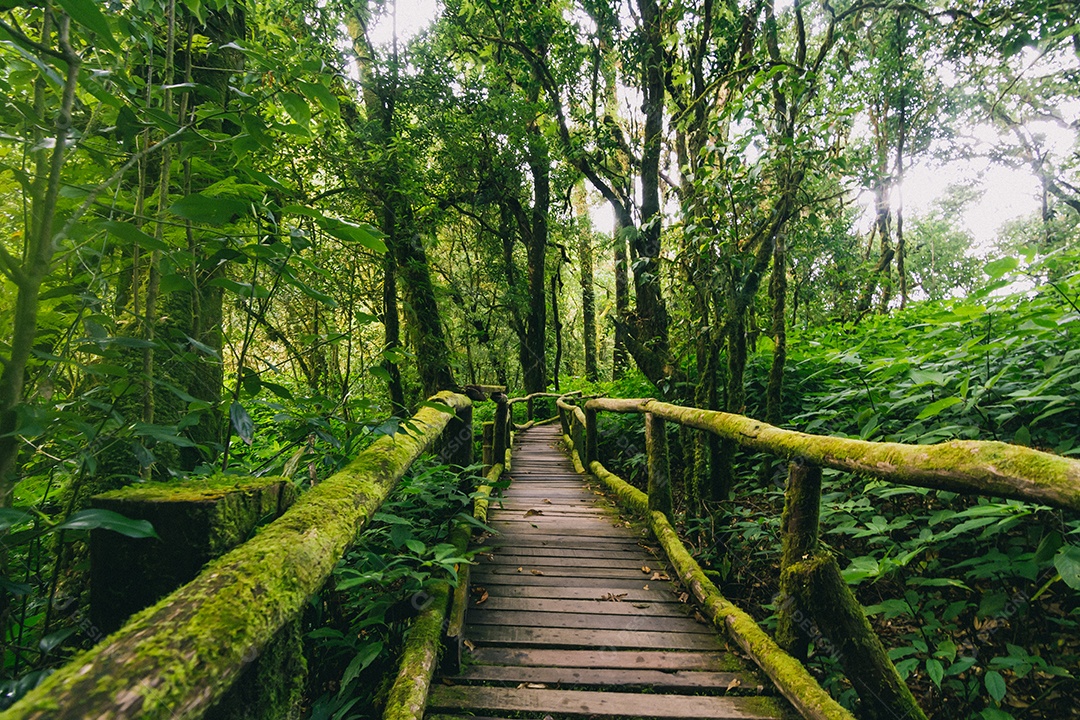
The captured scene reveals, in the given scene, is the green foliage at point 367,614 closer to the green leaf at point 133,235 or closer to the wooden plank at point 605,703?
the wooden plank at point 605,703

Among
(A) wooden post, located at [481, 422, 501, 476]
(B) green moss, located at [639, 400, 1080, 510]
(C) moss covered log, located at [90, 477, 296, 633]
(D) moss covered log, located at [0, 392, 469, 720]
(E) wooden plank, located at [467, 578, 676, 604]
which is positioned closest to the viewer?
(D) moss covered log, located at [0, 392, 469, 720]

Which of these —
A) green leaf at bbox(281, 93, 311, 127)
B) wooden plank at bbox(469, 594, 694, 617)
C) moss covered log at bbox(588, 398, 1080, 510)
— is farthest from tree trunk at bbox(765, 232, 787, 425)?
green leaf at bbox(281, 93, 311, 127)

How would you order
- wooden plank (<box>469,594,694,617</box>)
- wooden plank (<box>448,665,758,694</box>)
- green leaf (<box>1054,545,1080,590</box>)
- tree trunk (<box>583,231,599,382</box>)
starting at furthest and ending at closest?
1. tree trunk (<box>583,231,599,382</box>)
2. wooden plank (<box>469,594,694,617</box>)
3. wooden plank (<box>448,665,758,694</box>)
4. green leaf (<box>1054,545,1080,590</box>)

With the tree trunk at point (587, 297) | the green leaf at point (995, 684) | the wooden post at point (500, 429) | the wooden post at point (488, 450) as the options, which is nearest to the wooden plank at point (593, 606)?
the green leaf at point (995, 684)

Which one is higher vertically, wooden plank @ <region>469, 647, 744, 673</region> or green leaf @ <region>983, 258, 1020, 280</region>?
green leaf @ <region>983, 258, 1020, 280</region>

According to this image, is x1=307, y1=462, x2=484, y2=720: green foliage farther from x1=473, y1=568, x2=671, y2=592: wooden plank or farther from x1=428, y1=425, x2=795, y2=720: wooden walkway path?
x1=473, y1=568, x2=671, y2=592: wooden plank

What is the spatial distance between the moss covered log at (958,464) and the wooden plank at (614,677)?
1.14 m

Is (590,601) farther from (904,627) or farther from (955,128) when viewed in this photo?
(955,128)

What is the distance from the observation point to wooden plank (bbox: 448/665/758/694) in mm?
2400

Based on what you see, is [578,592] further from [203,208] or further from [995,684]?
[203,208]

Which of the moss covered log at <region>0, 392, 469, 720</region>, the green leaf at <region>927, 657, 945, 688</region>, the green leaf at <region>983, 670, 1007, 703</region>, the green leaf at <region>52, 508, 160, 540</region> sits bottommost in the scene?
the green leaf at <region>983, 670, 1007, 703</region>

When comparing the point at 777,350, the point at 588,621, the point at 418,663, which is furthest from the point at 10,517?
the point at 777,350

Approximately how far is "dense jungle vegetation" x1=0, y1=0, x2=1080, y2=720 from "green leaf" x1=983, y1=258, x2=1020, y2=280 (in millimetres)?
86

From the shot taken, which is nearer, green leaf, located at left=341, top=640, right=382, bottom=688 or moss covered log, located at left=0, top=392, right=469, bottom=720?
moss covered log, located at left=0, top=392, right=469, bottom=720
